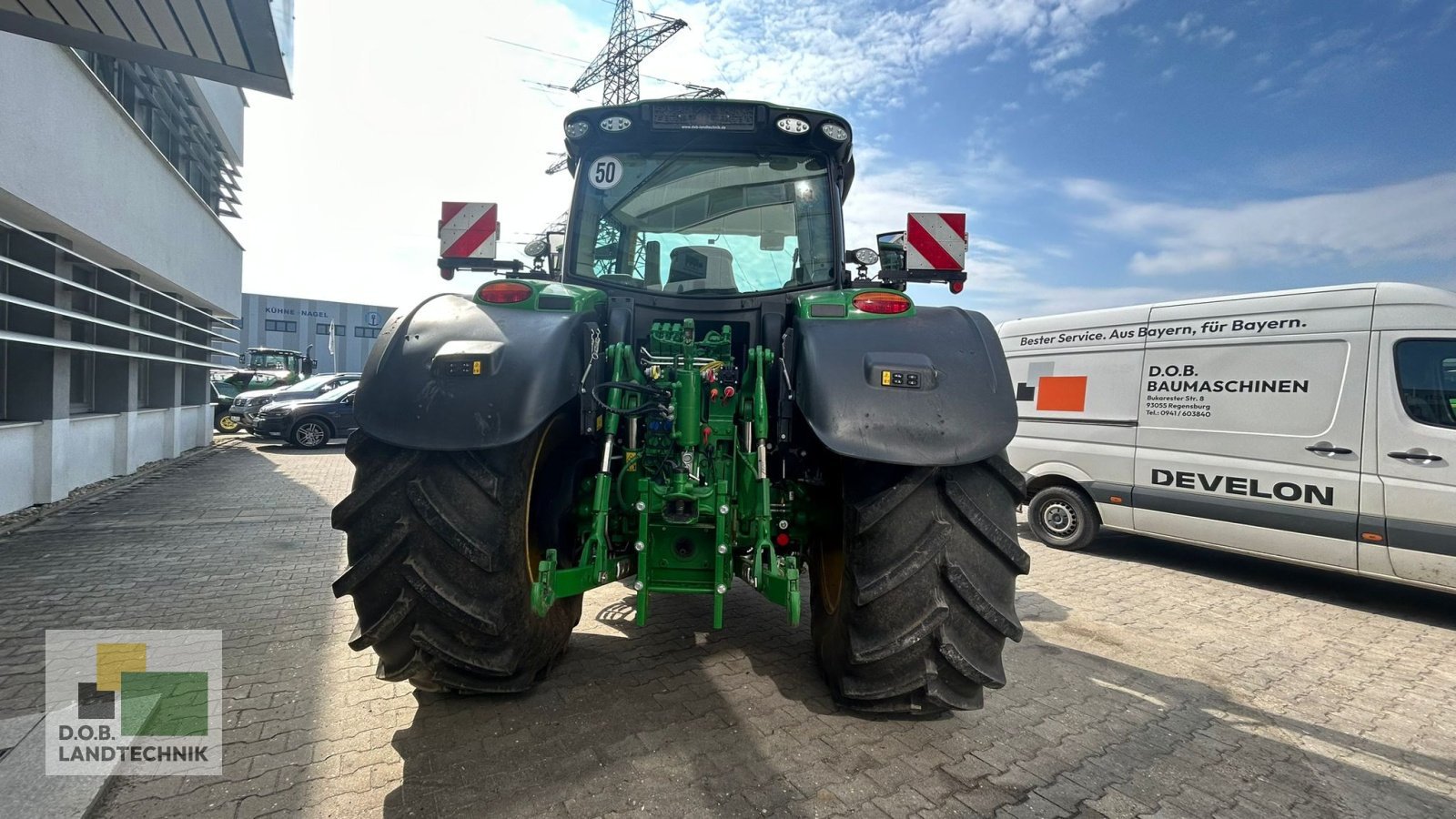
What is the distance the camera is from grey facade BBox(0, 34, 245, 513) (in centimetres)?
632

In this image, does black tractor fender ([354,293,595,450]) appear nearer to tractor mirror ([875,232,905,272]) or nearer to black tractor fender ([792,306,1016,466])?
black tractor fender ([792,306,1016,466])

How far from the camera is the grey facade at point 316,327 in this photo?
150ft

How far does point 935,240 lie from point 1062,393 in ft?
12.8

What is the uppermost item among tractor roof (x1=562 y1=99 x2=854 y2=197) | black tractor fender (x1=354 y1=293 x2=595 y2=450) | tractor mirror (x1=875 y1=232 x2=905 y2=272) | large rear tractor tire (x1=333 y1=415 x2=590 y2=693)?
tractor roof (x1=562 y1=99 x2=854 y2=197)

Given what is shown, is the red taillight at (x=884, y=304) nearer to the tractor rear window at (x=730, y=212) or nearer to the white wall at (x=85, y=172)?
the tractor rear window at (x=730, y=212)

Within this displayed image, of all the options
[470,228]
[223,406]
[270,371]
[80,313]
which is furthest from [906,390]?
[270,371]

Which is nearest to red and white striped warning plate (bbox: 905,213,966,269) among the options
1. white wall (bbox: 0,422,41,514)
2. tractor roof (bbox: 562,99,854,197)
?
tractor roof (bbox: 562,99,854,197)

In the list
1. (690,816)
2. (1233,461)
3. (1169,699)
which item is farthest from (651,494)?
(1233,461)

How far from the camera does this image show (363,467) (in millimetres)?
2506

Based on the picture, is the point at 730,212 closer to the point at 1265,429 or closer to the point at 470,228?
the point at 470,228

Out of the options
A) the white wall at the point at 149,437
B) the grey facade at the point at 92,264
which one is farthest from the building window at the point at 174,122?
the white wall at the point at 149,437

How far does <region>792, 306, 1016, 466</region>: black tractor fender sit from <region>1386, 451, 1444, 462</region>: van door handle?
14.1ft

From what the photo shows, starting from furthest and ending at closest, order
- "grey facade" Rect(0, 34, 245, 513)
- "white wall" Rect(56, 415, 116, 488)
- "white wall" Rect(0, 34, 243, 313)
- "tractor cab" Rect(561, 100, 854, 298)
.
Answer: "white wall" Rect(56, 415, 116, 488), "grey facade" Rect(0, 34, 245, 513), "white wall" Rect(0, 34, 243, 313), "tractor cab" Rect(561, 100, 854, 298)

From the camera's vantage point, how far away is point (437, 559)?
2432mm
